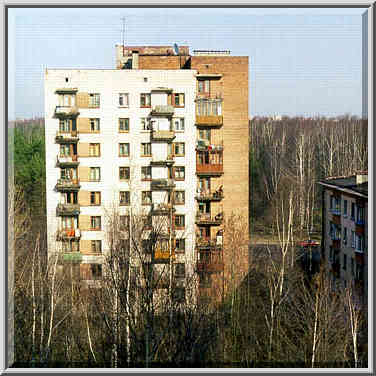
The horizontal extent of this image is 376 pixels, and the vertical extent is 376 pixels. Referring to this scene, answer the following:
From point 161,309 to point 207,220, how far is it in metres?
1.72

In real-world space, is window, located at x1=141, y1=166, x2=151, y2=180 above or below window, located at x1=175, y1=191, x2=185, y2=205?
above

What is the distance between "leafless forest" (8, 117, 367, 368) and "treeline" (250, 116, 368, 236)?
0.05m

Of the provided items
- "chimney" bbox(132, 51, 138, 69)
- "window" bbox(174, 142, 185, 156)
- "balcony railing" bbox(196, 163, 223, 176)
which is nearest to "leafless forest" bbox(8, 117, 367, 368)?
"balcony railing" bbox(196, 163, 223, 176)

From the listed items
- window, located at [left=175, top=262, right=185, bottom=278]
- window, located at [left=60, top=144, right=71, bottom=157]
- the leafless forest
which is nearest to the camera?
the leafless forest

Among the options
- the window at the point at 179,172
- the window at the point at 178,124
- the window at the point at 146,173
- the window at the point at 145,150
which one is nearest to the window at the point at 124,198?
the window at the point at 146,173

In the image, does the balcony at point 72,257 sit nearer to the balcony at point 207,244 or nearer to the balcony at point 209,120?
the balcony at point 207,244

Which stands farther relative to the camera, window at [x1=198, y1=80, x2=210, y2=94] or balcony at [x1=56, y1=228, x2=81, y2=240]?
window at [x1=198, y1=80, x2=210, y2=94]

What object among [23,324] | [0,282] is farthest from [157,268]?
[0,282]

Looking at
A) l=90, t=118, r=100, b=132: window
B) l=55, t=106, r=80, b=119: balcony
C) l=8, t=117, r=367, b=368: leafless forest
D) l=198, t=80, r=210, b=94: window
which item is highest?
l=198, t=80, r=210, b=94: window

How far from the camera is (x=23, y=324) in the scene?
4.50 meters

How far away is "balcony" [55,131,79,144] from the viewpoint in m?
6.21

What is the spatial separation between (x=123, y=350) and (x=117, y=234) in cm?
176

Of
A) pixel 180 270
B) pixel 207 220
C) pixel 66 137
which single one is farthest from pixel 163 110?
pixel 180 270

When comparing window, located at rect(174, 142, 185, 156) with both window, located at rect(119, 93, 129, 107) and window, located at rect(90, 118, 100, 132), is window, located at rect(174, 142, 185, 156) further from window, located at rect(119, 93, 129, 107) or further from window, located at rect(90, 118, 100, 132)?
window, located at rect(90, 118, 100, 132)
